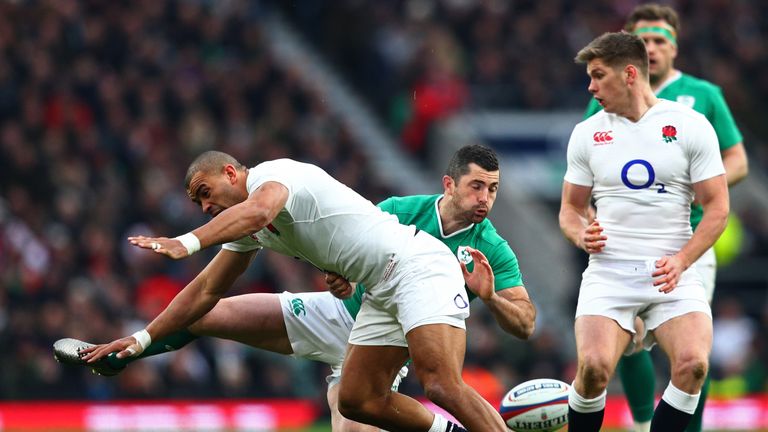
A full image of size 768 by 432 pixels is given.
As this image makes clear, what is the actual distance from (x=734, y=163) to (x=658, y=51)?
37.7 inches

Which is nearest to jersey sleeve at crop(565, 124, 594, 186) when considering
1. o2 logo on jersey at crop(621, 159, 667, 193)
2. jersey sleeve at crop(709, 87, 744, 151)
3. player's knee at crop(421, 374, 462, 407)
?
o2 logo on jersey at crop(621, 159, 667, 193)

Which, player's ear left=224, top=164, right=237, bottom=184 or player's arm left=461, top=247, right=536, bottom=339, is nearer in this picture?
player's ear left=224, top=164, right=237, bottom=184

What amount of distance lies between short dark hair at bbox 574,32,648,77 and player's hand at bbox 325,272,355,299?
201 cm

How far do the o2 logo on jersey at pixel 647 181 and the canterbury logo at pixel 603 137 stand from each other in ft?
0.65

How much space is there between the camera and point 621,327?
830 centimetres

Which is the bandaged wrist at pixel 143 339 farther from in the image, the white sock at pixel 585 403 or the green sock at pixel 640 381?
the green sock at pixel 640 381

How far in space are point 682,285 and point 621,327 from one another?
0.46m

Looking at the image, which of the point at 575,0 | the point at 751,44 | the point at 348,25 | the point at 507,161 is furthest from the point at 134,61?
the point at 751,44

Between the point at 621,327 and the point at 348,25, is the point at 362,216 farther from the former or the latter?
the point at 348,25

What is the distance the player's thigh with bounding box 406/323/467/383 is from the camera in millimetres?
7871

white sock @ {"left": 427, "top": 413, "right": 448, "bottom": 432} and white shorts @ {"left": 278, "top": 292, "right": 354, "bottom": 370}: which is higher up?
white shorts @ {"left": 278, "top": 292, "right": 354, "bottom": 370}

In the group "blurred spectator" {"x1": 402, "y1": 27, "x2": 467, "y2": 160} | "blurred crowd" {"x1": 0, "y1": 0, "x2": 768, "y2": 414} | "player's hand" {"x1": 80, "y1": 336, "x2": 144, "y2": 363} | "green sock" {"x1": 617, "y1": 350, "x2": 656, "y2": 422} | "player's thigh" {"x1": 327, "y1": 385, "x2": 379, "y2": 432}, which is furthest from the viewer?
"blurred spectator" {"x1": 402, "y1": 27, "x2": 467, "y2": 160}

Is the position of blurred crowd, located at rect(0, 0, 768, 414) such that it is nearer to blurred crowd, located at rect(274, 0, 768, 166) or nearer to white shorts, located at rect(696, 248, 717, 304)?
blurred crowd, located at rect(274, 0, 768, 166)

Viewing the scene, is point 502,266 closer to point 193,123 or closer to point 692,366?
point 692,366
